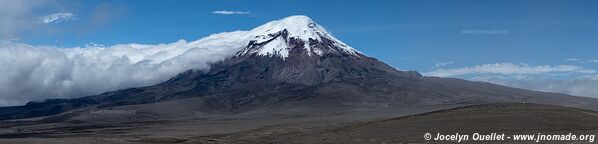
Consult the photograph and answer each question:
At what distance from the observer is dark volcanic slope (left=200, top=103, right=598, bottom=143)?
88.6 meters

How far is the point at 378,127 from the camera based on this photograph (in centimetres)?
10275

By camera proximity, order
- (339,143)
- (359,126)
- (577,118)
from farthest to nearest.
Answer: (359,126) → (577,118) → (339,143)

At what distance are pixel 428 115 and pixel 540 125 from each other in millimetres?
24043

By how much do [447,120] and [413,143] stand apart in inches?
1150

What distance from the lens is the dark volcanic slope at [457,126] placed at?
291 ft

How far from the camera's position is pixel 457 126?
97.4m

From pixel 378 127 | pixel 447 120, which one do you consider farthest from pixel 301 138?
pixel 447 120

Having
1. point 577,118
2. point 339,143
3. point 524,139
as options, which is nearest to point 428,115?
point 577,118

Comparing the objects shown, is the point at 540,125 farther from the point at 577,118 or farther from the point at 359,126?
the point at 359,126

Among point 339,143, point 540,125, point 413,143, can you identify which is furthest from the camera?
point 540,125

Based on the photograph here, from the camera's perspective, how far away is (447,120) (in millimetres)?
105125

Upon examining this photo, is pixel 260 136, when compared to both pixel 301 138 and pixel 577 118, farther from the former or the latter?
pixel 577 118

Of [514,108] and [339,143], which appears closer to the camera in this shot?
[339,143]

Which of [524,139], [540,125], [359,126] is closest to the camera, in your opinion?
[524,139]
